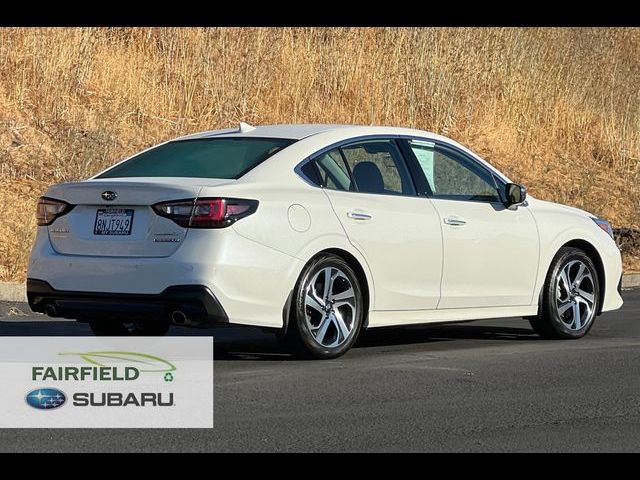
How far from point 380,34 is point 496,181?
1359 cm

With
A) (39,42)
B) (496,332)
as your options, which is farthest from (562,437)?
(39,42)

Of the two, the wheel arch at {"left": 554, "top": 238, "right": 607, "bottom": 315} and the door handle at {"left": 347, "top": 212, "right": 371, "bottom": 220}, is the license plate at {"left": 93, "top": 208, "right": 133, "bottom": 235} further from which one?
the wheel arch at {"left": 554, "top": 238, "right": 607, "bottom": 315}

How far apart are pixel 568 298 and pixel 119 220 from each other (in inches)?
154

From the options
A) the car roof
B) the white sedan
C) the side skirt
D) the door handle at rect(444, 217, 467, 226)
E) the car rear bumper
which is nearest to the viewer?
the car rear bumper

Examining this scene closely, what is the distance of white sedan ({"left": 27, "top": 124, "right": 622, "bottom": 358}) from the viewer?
30.1ft

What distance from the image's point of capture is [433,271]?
1050cm

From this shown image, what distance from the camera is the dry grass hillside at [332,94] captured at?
66.4 feet

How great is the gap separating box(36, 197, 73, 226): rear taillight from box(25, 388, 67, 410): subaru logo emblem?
1.87m

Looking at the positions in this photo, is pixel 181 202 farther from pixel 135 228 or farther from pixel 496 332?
pixel 496 332

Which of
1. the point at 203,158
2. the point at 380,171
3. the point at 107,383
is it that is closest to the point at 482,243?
the point at 380,171

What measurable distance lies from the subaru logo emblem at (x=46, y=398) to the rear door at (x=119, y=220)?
149 centimetres

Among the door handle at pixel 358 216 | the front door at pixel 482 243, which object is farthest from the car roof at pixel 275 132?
the front door at pixel 482 243

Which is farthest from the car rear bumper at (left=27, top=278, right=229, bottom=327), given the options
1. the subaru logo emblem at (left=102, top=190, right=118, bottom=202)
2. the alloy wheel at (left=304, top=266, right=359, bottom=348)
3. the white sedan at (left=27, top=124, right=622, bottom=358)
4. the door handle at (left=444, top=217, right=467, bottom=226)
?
the door handle at (left=444, top=217, right=467, bottom=226)

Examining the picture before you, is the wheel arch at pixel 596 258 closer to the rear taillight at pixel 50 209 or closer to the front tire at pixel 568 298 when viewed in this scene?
the front tire at pixel 568 298
